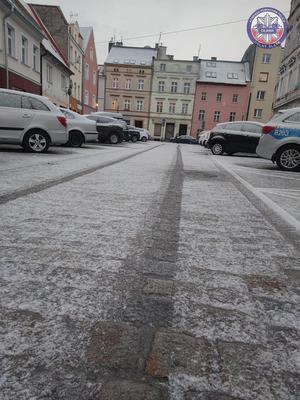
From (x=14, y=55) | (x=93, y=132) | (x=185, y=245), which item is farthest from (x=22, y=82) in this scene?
(x=185, y=245)

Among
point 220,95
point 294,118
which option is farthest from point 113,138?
point 220,95

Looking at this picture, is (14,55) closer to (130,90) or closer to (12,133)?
(12,133)

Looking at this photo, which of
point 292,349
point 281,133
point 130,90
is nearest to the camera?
point 292,349

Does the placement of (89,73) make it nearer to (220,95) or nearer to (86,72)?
(86,72)

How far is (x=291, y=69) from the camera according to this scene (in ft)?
89.0

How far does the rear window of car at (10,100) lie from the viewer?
8.77 m

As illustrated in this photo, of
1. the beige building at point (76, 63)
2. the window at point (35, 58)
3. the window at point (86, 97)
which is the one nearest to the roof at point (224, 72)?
the window at point (86, 97)

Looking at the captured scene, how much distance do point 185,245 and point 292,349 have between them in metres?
1.15

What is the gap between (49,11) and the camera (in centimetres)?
2958

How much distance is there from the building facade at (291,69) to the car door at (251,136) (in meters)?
12.4

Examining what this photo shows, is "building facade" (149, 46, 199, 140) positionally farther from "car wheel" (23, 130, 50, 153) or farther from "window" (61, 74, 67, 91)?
"car wheel" (23, 130, 50, 153)

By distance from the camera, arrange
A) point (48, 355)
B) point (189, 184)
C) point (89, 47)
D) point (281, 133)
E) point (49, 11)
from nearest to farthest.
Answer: point (48, 355)
point (189, 184)
point (281, 133)
point (49, 11)
point (89, 47)

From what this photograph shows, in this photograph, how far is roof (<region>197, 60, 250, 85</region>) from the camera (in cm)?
5069

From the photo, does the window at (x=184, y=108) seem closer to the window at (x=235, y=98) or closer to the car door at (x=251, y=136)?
the window at (x=235, y=98)
